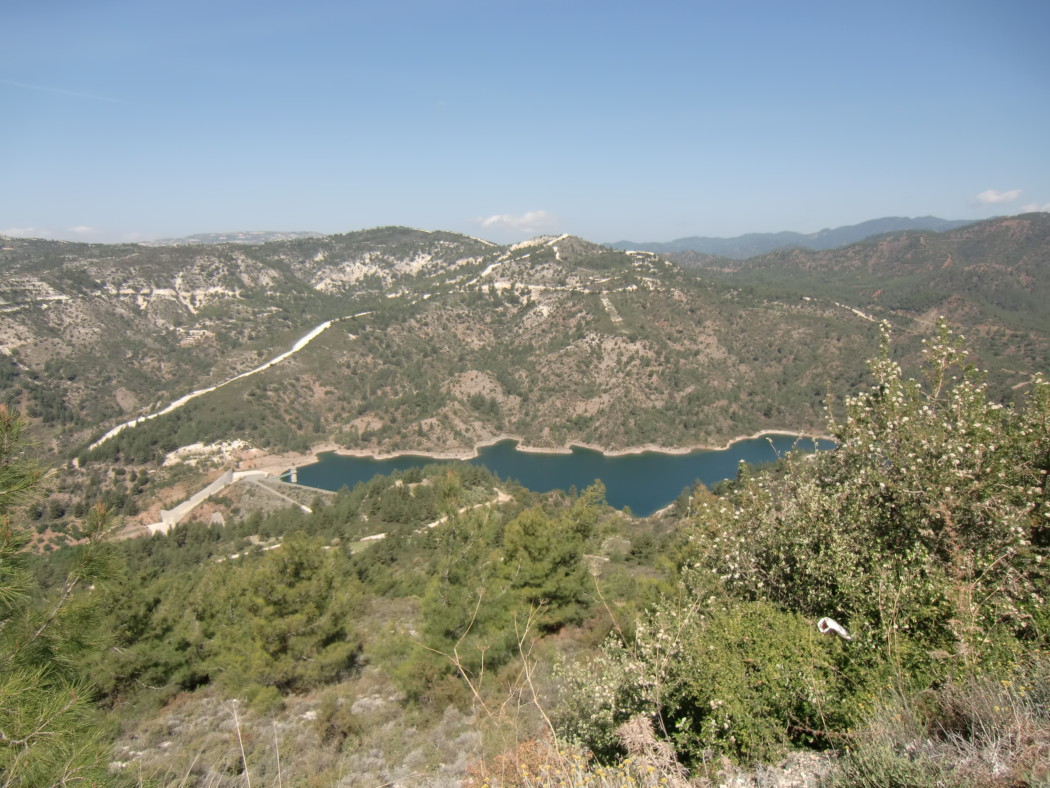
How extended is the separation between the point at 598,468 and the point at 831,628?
64880mm

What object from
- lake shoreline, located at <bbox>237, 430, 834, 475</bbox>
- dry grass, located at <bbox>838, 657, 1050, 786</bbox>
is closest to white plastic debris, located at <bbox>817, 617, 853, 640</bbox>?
dry grass, located at <bbox>838, 657, 1050, 786</bbox>

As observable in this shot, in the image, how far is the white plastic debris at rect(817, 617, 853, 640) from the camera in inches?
188

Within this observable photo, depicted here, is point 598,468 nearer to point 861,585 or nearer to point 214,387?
point 214,387

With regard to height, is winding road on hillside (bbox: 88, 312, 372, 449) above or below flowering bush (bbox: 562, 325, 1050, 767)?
below

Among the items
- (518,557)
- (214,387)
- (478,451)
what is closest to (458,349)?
(478,451)

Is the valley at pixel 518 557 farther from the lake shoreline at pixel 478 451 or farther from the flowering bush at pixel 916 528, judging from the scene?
the lake shoreline at pixel 478 451

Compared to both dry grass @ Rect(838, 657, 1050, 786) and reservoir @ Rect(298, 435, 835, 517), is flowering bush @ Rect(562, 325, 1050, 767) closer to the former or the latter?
dry grass @ Rect(838, 657, 1050, 786)

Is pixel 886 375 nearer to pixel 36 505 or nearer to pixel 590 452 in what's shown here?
pixel 36 505

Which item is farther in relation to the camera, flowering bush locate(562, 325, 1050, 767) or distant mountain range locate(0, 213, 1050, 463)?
distant mountain range locate(0, 213, 1050, 463)

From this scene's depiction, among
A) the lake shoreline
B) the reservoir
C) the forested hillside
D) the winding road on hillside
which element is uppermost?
the forested hillside

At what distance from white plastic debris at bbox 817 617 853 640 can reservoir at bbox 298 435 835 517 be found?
54.0 meters

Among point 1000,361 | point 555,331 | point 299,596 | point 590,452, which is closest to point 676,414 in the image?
point 590,452

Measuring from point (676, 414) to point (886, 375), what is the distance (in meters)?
74.7

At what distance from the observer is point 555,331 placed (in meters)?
91.5
